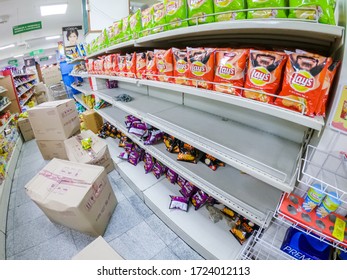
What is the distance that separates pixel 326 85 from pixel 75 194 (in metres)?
1.57

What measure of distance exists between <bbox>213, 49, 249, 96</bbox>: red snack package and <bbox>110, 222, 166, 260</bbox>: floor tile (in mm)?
1317

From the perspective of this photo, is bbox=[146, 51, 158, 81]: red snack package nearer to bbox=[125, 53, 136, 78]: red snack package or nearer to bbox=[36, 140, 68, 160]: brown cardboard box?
bbox=[125, 53, 136, 78]: red snack package

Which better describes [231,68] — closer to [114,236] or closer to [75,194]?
[75,194]

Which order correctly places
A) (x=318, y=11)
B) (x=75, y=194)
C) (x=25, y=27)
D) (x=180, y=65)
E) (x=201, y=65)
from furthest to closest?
(x=25, y=27) < (x=75, y=194) < (x=180, y=65) < (x=201, y=65) < (x=318, y=11)

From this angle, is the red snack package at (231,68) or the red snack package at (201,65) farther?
the red snack package at (201,65)

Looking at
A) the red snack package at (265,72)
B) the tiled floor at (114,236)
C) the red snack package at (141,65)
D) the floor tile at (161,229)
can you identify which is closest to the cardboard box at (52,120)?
the tiled floor at (114,236)

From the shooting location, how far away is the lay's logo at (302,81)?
0.66 metres

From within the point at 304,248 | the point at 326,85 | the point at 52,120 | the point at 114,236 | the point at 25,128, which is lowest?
the point at 114,236

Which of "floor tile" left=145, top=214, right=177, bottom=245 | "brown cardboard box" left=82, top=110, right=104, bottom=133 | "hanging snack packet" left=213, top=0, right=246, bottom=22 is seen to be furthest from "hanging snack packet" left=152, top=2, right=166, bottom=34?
"brown cardboard box" left=82, top=110, right=104, bottom=133

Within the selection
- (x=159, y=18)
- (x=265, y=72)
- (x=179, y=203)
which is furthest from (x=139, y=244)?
(x=159, y=18)

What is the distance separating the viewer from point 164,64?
1.27m

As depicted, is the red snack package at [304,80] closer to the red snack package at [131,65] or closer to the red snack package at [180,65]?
the red snack package at [180,65]

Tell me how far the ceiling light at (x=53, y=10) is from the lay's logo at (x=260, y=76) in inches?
270
